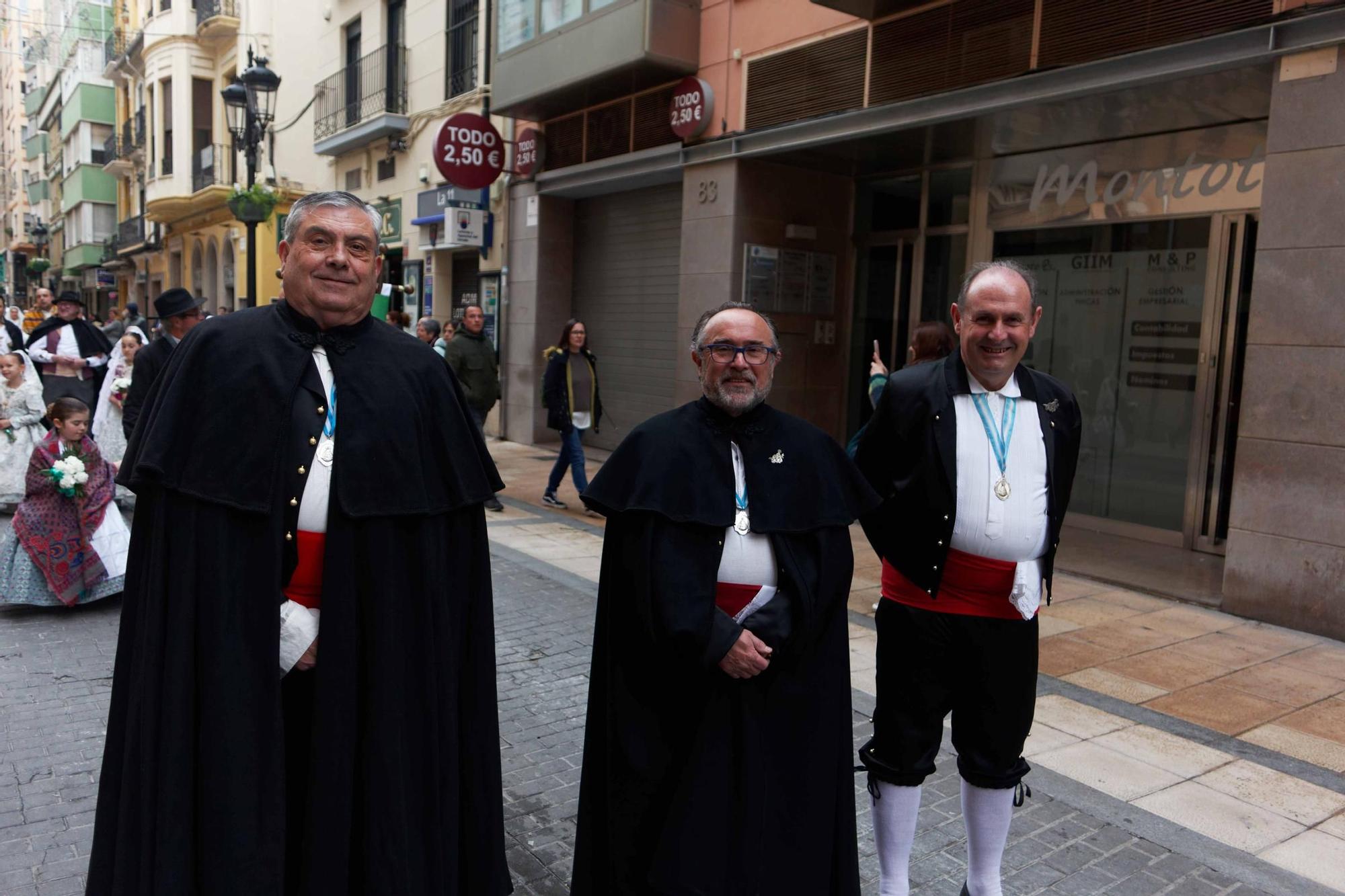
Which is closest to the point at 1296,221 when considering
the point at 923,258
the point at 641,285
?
the point at 923,258

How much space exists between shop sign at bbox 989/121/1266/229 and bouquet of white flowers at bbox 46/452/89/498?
312 inches

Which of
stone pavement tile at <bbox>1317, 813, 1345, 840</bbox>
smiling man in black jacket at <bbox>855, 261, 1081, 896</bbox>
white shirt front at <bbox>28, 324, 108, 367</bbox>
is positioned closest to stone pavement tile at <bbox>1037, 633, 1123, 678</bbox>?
stone pavement tile at <bbox>1317, 813, 1345, 840</bbox>

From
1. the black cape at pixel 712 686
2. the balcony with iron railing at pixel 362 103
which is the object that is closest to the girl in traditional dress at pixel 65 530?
the black cape at pixel 712 686

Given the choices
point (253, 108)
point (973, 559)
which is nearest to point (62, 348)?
point (253, 108)

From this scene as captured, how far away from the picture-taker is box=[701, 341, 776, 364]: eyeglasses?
264 centimetres

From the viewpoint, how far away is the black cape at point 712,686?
2568mm

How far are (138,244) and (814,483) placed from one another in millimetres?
36756

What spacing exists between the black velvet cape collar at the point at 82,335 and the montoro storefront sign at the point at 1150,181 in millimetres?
9088

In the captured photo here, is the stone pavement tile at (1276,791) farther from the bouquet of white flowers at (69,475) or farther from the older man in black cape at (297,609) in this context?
the bouquet of white flowers at (69,475)

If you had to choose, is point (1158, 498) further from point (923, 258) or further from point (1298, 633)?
point (923, 258)

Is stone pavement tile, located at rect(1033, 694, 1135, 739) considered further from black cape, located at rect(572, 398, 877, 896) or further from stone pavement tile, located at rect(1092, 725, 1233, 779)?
black cape, located at rect(572, 398, 877, 896)

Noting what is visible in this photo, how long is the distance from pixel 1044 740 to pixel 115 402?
845cm

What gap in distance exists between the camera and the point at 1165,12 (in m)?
6.93

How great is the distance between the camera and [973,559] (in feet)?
9.67
